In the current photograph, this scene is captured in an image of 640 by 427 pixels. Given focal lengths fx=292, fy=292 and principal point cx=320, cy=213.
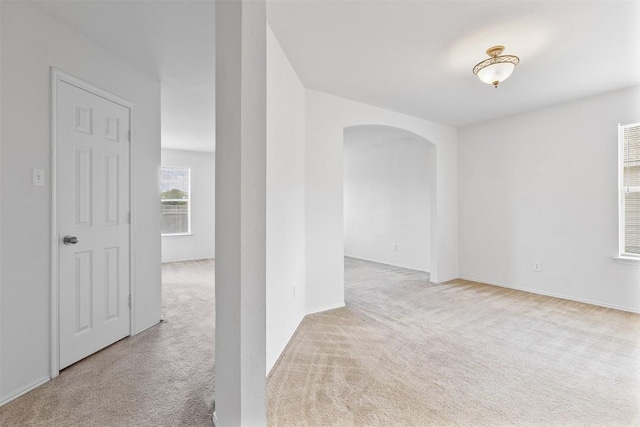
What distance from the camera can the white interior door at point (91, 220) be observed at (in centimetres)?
216

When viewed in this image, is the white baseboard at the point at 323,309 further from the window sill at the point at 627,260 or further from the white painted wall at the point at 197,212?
the white painted wall at the point at 197,212

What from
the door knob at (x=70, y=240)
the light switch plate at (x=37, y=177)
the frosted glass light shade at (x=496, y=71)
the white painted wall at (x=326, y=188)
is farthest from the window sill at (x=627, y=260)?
the light switch plate at (x=37, y=177)

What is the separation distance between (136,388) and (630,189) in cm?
527

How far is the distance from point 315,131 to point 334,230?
1187 millimetres

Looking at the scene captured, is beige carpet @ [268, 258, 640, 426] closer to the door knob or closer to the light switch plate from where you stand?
the door knob

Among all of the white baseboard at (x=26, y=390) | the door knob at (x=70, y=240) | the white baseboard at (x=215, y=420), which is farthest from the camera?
the door knob at (x=70, y=240)

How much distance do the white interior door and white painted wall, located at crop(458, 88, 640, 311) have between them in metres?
4.84

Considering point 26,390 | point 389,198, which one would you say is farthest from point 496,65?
point 26,390

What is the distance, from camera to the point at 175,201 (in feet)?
22.4

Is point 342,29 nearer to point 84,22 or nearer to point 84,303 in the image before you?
point 84,22

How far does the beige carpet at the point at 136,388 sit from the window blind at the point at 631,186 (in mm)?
4694

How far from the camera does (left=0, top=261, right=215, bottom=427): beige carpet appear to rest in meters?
1.65

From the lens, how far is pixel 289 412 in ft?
5.58

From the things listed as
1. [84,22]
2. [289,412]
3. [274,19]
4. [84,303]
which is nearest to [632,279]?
[289,412]
